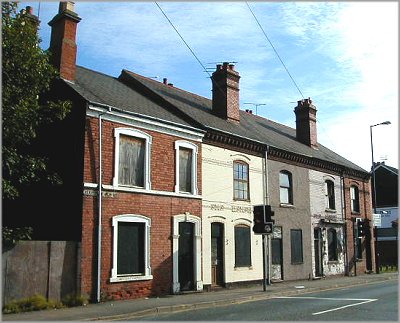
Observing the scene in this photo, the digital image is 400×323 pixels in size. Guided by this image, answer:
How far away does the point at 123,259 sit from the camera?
17.0 metres

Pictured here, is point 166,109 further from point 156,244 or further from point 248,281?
point 248,281

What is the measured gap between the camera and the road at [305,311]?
40.8 ft

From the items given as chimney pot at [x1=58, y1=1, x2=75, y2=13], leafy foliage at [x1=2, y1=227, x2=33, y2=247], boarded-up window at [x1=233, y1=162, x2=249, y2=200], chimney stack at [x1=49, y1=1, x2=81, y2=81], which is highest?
chimney pot at [x1=58, y1=1, x2=75, y2=13]

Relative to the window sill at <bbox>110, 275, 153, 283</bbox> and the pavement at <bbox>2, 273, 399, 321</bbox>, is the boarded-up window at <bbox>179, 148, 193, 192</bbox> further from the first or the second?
the pavement at <bbox>2, 273, 399, 321</bbox>

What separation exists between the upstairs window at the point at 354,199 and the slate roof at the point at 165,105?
11.4ft

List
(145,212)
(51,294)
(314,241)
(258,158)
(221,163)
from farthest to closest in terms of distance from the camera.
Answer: (314,241), (258,158), (221,163), (145,212), (51,294)

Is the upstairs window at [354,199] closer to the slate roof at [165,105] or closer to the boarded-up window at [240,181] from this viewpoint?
the slate roof at [165,105]

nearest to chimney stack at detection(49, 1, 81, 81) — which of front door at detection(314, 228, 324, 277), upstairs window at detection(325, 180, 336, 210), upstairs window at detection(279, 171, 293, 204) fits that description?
upstairs window at detection(279, 171, 293, 204)

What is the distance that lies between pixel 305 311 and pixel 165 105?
11616 millimetres

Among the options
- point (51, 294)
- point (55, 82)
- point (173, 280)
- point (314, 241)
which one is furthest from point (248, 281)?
point (55, 82)

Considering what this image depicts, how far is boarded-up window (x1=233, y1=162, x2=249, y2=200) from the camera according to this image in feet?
73.8

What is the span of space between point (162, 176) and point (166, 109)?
4.20 metres

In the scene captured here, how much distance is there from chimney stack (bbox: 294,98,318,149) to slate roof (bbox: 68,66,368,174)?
135cm

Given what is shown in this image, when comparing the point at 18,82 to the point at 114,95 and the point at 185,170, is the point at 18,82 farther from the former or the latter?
the point at 185,170
